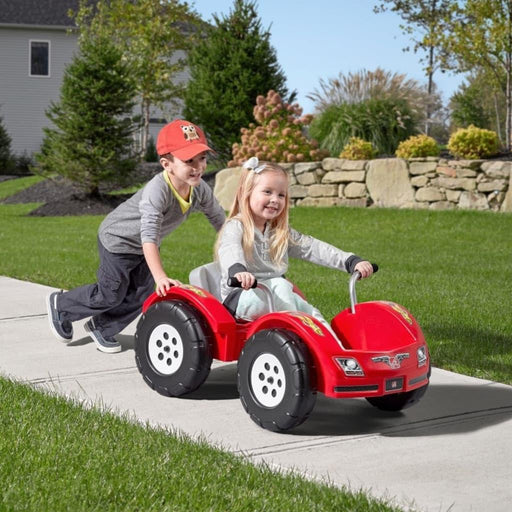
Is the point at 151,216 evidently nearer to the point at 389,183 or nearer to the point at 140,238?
the point at 140,238

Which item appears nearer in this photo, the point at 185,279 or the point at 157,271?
the point at 157,271

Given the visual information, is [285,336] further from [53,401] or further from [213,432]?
[53,401]

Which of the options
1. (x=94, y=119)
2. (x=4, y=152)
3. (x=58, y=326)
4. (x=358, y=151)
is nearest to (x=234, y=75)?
(x=94, y=119)

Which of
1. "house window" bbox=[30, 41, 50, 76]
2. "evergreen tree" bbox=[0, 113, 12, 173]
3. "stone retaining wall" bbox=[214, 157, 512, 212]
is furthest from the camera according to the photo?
"house window" bbox=[30, 41, 50, 76]

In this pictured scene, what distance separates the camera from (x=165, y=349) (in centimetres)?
491

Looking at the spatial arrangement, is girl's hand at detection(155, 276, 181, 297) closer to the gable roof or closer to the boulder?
the boulder

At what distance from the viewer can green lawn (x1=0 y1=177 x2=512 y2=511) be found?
3.42 meters

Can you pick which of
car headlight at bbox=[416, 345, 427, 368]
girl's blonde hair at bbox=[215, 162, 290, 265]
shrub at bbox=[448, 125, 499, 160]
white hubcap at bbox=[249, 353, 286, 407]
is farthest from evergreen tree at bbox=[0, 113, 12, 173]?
car headlight at bbox=[416, 345, 427, 368]

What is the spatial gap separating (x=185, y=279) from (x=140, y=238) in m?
3.59

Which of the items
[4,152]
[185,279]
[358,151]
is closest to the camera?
[185,279]

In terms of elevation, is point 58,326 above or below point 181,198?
below

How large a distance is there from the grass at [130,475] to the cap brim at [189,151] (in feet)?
5.20

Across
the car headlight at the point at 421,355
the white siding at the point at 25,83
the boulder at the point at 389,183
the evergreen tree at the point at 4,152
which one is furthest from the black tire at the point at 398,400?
the white siding at the point at 25,83

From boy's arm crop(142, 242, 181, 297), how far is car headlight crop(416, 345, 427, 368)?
1.28m
